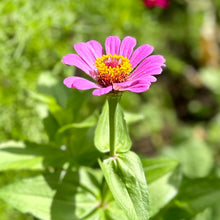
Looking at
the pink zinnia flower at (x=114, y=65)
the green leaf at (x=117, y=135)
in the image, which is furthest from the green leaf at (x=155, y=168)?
the pink zinnia flower at (x=114, y=65)

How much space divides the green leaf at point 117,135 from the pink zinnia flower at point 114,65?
0.07m

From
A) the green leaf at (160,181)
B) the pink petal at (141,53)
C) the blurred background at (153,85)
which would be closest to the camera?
the pink petal at (141,53)

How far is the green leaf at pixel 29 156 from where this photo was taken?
0.80 meters

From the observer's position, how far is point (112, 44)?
0.72 meters

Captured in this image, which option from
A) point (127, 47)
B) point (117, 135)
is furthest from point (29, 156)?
point (127, 47)

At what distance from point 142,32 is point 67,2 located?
1.72 feet

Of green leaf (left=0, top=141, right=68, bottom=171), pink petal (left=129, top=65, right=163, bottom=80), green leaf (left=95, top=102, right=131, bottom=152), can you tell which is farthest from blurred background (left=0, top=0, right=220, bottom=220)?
pink petal (left=129, top=65, right=163, bottom=80)

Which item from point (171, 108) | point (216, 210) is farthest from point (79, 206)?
point (171, 108)

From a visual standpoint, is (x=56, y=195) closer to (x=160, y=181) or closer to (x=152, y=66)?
(x=160, y=181)

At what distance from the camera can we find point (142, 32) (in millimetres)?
1687

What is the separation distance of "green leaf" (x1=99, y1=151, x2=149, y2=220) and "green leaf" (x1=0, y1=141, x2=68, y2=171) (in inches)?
8.3

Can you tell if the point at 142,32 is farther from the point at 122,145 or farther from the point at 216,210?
the point at 122,145

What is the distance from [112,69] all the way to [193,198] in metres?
0.42

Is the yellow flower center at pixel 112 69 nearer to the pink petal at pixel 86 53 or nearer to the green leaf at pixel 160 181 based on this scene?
the pink petal at pixel 86 53
